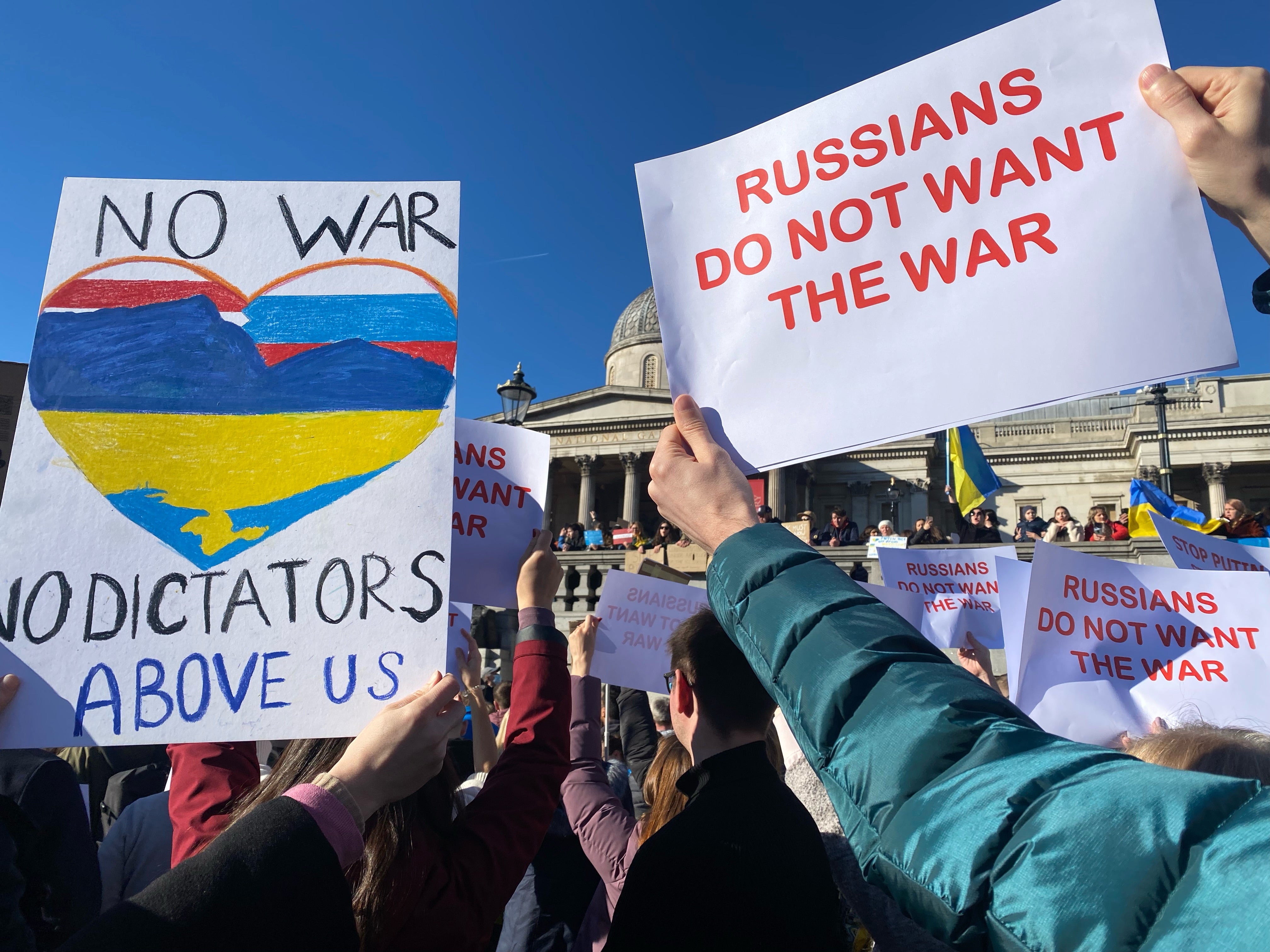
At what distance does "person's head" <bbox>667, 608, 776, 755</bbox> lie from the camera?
2021 millimetres

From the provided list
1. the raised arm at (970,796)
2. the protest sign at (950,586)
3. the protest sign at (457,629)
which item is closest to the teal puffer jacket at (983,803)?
the raised arm at (970,796)

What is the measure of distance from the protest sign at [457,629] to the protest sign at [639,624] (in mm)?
1512

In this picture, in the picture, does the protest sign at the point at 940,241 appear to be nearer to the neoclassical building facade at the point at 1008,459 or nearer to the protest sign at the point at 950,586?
the protest sign at the point at 950,586

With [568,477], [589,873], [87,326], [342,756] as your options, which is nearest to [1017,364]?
[342,756]

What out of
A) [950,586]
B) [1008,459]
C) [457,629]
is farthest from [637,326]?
[457,629]

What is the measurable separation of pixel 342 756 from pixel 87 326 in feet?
3.78

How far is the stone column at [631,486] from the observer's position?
37.9 meters

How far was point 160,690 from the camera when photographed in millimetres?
1582

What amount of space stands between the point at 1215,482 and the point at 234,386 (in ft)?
132

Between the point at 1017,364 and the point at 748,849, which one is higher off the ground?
the point at 1017,364

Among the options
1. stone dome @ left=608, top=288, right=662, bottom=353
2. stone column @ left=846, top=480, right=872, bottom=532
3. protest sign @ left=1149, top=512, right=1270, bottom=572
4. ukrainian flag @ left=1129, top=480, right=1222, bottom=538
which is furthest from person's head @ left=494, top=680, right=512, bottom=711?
stone dome @ left=608, top=288, right=662, bottom=353

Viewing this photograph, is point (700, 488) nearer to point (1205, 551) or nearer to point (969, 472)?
point (1205, 551)

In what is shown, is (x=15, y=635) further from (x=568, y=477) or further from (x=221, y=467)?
(x=568, y=477)

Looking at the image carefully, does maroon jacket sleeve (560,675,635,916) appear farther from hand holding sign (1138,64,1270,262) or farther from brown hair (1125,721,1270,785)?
hand holding sign (1138,64,1270,262)
